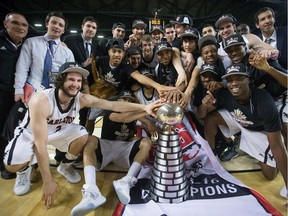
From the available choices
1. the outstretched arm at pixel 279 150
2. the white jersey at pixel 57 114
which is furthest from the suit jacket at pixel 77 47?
the outstretched arm at pixel 279 150

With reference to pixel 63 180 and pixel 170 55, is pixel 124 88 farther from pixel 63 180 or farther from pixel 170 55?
pixel 63 180

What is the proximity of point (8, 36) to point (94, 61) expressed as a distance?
93cm

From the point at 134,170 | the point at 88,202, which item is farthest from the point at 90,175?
the point at 134,170

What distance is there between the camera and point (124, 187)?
1.66m

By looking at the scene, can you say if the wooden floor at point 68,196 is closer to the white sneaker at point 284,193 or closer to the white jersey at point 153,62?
the white sneaker at point 284,193

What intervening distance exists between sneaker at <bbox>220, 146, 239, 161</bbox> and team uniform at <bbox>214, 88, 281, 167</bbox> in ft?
0.94

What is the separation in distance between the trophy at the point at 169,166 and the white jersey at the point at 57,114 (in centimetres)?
81

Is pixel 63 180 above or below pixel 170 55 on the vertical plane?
below

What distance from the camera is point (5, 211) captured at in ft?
5.34

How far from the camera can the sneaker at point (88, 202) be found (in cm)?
144

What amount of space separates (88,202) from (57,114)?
0.79 m

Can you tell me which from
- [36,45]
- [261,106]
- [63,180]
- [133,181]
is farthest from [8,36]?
[261,106]

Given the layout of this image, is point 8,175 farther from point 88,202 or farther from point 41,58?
point 41,58

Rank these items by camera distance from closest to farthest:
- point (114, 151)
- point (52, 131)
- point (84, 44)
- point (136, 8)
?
point (52, 131), point (114, 151), point (84, 44), point (136, 8)
